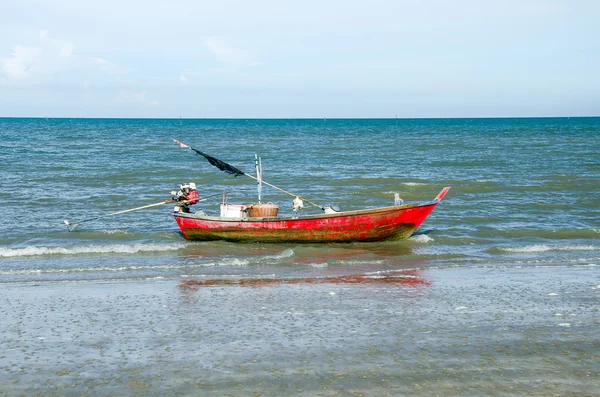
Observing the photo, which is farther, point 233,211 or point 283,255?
point 233,211

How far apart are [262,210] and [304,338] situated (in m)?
10.1

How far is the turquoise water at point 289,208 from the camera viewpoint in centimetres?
1678

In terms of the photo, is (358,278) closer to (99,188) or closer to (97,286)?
(97,286)

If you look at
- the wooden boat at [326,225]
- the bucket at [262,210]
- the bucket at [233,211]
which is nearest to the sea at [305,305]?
the wooden boat at [326,225]

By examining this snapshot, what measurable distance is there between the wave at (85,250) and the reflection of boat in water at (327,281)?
4856mm

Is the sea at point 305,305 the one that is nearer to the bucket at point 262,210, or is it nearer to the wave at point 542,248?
the wave at point 542,248

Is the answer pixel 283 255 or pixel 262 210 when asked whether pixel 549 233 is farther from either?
pixel 262 210

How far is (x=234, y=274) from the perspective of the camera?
15.1 metres

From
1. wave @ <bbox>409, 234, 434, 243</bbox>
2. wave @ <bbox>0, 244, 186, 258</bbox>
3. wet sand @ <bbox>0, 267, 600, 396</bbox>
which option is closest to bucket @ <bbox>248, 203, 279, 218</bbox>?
wave @ <bbox>0, 244, 186, 258</bbox>

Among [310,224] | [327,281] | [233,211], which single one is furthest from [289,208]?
[327,281]

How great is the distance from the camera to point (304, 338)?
9.55 meters

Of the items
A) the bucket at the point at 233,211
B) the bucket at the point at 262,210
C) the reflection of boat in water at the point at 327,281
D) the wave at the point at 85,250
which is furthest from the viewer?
the bucket at the point at 233,211

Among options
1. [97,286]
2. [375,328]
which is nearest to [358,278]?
[375,328]

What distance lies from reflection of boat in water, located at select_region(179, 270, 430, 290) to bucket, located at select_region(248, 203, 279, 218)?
17.1 ft
